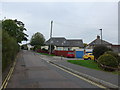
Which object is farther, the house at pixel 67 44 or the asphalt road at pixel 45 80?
the house at pixel 67 44

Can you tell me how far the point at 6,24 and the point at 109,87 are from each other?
1314 inches

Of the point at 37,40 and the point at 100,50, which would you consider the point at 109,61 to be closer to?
the point at 100,50

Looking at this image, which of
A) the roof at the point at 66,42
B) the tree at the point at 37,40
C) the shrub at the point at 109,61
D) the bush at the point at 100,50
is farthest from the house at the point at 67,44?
the shrub at the point at 109,61

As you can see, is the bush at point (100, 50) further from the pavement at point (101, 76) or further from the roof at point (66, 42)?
the roof at point (66, 42)

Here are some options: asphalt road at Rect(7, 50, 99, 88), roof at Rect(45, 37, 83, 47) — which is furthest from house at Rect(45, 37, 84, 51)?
asphalt road at Rect(7, 50, 99, 88)

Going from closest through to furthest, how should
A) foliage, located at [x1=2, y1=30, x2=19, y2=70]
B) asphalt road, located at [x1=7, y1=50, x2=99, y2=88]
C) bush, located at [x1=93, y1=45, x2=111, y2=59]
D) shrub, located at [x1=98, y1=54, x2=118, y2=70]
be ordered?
asphalt road, located at [x1=7, y1=50, x2=99, y2=88]
foliage, located at [x1=2, y1=30, x2=19, y2=70]
shrub, located at [x1=98, y1=54, x2=118, y2=70]
bush, located at [x1=93, y1=45, x2=111, y2=59]

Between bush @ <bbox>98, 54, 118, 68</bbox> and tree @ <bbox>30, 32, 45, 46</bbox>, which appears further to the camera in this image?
tree @ <bbox>30, 32, 45, 46</bbox>

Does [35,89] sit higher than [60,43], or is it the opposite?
[60,43]

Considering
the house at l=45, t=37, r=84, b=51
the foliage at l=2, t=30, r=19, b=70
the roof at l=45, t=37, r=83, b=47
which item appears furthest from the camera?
the roof at l=45, t=37, r=83, b=47

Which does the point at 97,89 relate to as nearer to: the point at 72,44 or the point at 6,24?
the point at 6,24

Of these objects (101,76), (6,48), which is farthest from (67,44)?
(101,76)

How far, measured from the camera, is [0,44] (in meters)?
11.2

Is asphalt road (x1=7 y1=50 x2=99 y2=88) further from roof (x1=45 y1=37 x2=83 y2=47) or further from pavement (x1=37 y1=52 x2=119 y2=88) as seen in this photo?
roof (x1=45 y1=37 x2=83 y2=47)

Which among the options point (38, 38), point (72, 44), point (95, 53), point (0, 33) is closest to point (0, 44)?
point (0, 33)
